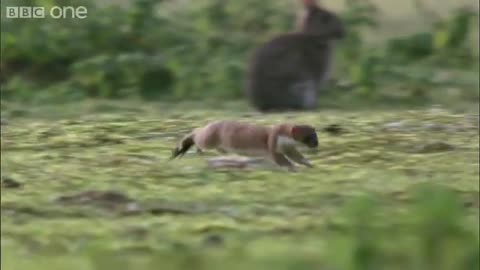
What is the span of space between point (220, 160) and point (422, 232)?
2.22 feet

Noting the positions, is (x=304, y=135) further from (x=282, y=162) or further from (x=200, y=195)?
(x=200, y=195)

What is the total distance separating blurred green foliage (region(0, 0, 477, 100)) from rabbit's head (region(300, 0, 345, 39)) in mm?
166

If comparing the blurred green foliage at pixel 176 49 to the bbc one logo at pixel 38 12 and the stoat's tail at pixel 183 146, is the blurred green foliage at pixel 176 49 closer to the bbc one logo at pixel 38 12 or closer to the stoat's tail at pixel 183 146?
the bbc one logo at pixel 38 12

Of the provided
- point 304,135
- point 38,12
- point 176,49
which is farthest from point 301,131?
point 176,49

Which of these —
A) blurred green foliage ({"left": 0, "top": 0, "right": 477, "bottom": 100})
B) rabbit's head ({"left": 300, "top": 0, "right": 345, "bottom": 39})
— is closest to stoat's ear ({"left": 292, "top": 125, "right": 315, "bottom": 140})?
blurred green foliage ({"left": 0, "top": 0, "right": 477, "bottom": 100})

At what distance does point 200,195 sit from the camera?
10.5 feet

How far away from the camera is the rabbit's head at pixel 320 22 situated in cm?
570

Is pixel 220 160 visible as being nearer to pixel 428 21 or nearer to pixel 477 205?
pixel 477 205

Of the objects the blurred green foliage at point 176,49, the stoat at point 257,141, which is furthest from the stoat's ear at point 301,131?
the blurred green foliage at point 176,49

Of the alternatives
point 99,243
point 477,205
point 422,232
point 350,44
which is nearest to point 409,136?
point 477,205

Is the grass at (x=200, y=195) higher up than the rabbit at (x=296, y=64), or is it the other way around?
the rabbit at (x=296, y=64)

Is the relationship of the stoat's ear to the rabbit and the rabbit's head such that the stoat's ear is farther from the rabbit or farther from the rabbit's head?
the rabbit's head

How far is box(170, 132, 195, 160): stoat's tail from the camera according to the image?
350cm

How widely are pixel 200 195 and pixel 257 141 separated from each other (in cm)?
32
